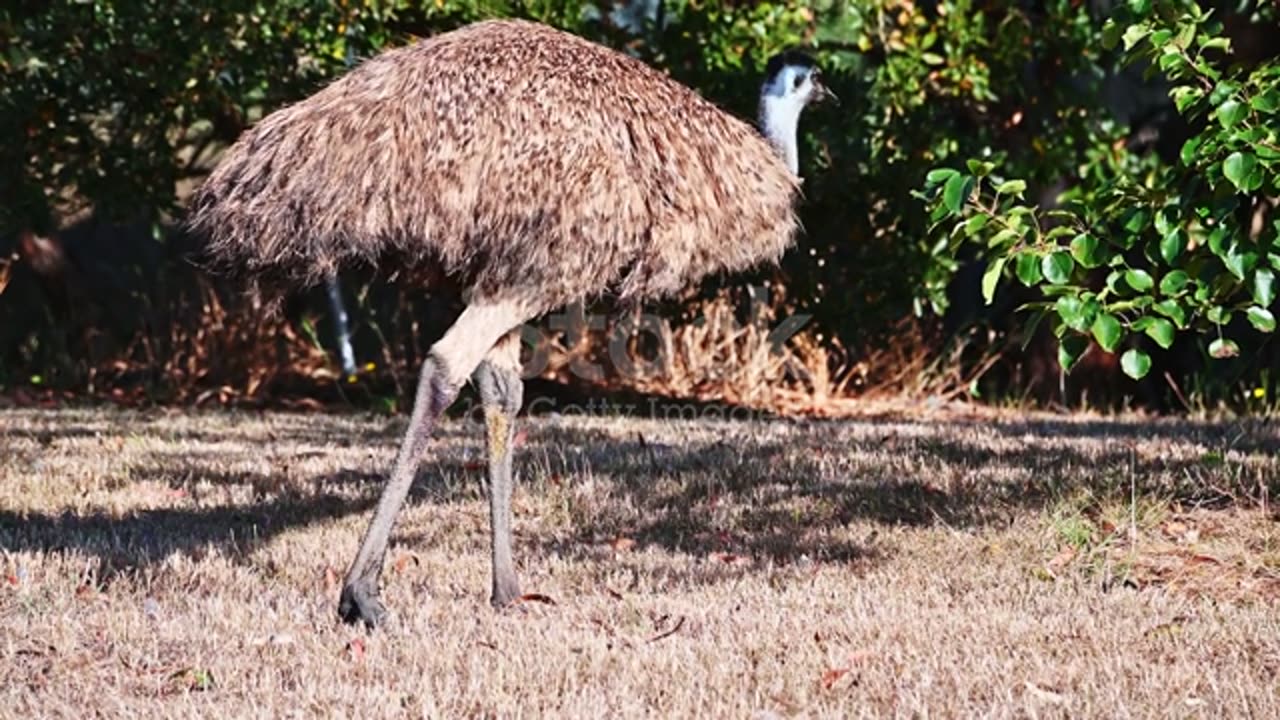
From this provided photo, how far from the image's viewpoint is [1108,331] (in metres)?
5.68

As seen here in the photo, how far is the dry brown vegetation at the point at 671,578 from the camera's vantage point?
500 cm

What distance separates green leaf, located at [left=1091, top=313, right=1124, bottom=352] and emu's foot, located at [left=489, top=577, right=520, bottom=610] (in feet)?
6.43

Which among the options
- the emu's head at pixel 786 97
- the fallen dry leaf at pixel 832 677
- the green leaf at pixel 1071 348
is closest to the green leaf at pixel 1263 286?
the green leaf at pixel 1071 348

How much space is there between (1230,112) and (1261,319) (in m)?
0.65

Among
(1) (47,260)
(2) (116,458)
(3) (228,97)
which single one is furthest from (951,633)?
(1) (47,260)

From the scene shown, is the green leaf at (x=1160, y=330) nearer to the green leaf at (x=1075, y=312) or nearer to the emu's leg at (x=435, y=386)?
the green leaf at (x=1075, y=312)

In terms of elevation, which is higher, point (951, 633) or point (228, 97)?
point (228, 97)

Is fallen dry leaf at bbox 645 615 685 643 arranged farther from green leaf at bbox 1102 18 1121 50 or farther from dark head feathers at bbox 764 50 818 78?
dark head feathers at bbox 764 50 818 78

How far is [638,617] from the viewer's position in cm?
594

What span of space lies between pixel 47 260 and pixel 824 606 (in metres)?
10.0

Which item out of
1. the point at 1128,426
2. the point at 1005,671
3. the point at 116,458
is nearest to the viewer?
the point at 1005,671

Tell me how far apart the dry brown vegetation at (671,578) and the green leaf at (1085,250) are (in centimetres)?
107

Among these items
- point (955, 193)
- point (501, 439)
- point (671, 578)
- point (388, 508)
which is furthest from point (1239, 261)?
point (388, 508)

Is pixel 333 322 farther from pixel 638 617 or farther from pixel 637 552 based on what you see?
pixel 638 617
